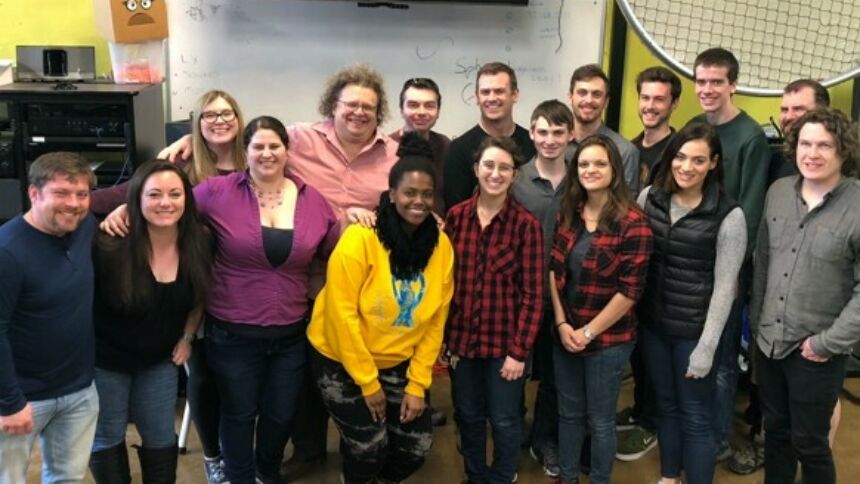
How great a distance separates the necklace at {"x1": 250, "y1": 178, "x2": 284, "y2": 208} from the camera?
6.99 ft

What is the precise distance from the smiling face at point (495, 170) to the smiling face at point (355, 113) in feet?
1.27

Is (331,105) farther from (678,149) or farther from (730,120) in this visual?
(730,120)

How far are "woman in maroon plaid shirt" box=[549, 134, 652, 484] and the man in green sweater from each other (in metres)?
0.42

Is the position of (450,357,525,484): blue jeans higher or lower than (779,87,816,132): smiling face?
lower

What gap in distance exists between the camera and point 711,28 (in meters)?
3.36

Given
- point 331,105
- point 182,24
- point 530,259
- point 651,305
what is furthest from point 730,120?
point 182,24

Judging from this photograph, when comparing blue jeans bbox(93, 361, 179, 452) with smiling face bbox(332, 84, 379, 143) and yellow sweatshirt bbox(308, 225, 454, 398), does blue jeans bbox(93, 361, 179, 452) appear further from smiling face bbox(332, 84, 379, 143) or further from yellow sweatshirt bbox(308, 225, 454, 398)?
smiling face bbox(332, 84, 379, 143)

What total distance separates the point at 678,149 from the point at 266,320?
128cm

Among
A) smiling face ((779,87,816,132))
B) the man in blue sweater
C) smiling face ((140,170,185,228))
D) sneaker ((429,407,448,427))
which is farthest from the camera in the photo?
sneaker ((429,407,448,427))

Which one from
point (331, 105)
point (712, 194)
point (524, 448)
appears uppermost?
point (331, 105)

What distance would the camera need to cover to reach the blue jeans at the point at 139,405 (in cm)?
198

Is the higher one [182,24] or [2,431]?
[182,24]

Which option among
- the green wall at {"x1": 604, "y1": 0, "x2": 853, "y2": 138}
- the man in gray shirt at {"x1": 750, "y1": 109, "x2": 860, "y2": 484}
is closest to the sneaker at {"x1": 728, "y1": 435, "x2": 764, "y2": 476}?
the man in gray shirt at {"x1": 750, "y1": 109, "x2": 860, "y2": 484}

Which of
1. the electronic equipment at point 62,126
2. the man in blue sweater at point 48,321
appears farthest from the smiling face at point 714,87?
the electronic equipment at point 62,126
